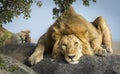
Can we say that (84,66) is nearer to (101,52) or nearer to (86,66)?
(86,66)

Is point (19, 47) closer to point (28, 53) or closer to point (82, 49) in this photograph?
point (28, 53)

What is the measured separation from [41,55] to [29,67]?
0.51m

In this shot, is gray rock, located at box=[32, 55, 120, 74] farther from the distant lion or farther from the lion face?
the distant lion

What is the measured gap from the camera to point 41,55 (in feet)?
39.2

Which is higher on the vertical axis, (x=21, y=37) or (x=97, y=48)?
(x=21, y=37)

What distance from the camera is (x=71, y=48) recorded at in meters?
11.2

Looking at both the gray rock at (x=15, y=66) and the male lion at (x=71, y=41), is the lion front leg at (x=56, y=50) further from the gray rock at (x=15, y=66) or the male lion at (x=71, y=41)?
the gray rock at (x=15, y=66)

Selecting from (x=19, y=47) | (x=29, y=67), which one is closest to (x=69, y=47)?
(x=29, y=67)

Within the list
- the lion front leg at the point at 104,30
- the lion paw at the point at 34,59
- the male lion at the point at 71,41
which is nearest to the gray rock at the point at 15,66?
the lion paw at the point at 34,59

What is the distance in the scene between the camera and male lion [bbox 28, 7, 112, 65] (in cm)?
1133

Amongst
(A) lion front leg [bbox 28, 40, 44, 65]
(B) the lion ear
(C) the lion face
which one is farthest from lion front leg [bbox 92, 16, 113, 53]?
(A) lion front leg [bbox 28, 40, 44, 65]

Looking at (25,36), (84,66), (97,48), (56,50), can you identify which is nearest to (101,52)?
(97,48)

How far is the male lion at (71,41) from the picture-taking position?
11.3 metres

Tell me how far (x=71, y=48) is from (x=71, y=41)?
0.82 feet
